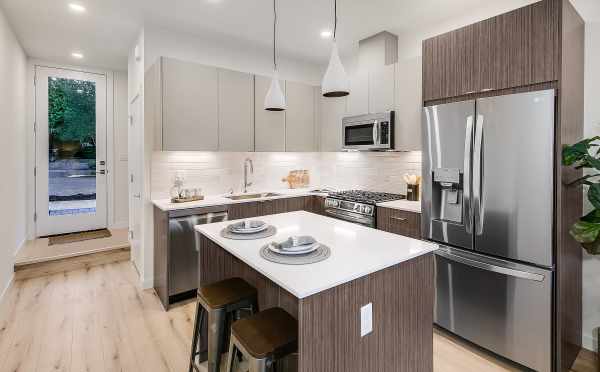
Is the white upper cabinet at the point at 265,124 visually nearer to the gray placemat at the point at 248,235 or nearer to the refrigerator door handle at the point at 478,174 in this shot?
the gray placemat at the point at 248,235

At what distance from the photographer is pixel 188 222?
10.0ft

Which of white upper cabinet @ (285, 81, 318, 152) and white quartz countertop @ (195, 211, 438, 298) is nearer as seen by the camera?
white quartz countertop @ (195, 211, 438, 298)

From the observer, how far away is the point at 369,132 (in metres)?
3.57

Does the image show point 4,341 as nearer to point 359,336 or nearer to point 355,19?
point 359,336

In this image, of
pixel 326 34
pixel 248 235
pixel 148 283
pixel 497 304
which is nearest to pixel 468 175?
pixel 497 304

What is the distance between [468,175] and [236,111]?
249 centimetres

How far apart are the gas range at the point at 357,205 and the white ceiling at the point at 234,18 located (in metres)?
1.87

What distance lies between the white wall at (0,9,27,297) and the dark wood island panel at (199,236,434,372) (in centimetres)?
312

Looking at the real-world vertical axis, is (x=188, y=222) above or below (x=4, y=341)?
above

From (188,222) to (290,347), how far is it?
6.54 feet

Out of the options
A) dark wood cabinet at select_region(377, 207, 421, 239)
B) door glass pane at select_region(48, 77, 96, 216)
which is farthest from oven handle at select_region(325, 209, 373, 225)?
door glass pane at select_region(48, 77, 96, 216)

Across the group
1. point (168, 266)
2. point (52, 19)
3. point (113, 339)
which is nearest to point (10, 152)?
point (52, 19)

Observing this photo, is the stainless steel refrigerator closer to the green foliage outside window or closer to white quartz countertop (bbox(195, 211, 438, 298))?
white quartz countertop (bbox(195, 211, 438, 298))

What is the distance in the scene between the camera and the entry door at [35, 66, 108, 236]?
4.97 metres
